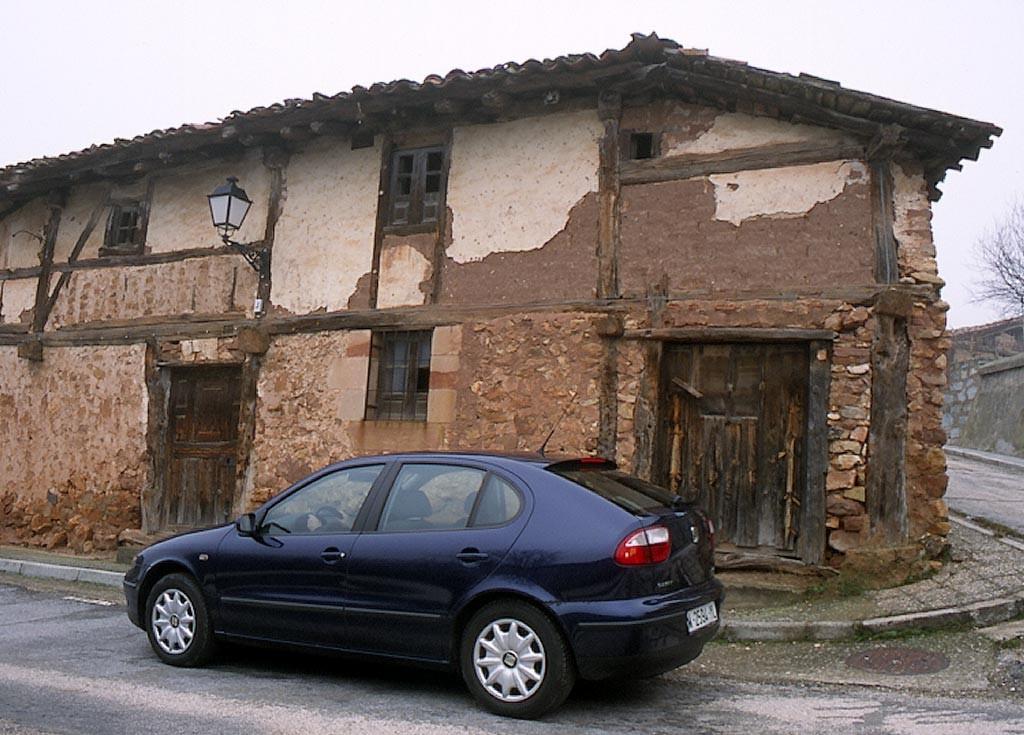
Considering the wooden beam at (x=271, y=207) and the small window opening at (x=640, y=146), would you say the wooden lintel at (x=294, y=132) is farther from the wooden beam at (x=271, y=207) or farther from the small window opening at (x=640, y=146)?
the small window opening at (x=640, y=146)

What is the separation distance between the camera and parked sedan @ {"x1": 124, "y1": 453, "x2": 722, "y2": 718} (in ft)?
14.5

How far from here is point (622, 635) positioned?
14.1 ft

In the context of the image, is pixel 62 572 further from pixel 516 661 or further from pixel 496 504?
pixel 516 661

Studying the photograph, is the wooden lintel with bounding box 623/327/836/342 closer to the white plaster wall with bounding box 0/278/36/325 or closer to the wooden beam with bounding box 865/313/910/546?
the wooden beam with bounding box 865/313/910/546

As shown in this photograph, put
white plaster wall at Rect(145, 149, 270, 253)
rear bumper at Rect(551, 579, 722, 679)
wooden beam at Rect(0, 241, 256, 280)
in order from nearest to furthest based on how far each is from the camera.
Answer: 1. rear bumper at Rect(551, 579, 722, 679)
2. white plaster wall at Rect(145, 149, 270, 253)
3. wooden beam at Rect(0, 241, 256, 280)

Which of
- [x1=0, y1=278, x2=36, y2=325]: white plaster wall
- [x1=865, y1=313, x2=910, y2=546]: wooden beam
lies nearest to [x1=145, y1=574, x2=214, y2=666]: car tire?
[x1=865, y1=313, x2=910, y2=546]: wooden beam

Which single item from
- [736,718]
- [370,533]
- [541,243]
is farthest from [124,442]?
[736,718]

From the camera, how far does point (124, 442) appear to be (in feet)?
37.2

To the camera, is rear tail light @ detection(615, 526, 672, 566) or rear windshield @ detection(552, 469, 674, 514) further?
rear windshield @ detection(552, 469, 674, 514)

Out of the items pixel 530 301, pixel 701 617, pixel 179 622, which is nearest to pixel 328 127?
pixel 530 301

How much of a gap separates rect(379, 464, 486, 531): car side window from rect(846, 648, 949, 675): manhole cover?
285 cm

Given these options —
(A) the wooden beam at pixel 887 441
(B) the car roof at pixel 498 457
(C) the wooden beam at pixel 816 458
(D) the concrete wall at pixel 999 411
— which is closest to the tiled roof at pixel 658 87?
(A) the wooden beam at pixel 887 441

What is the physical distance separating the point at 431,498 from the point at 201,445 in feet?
22.1

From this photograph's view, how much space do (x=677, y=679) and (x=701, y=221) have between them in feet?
14.4
